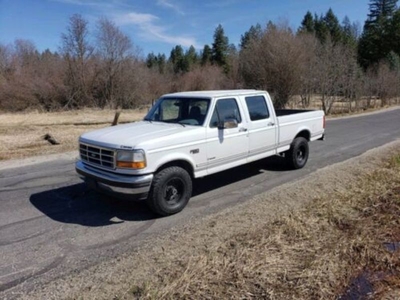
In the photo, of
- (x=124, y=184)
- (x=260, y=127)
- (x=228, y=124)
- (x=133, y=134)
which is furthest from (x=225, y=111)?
(x=124, y=184)

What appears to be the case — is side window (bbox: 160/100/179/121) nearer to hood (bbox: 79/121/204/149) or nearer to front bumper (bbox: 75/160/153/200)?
hood (bbox: 79/121/204/149)

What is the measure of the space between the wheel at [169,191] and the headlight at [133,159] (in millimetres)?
342

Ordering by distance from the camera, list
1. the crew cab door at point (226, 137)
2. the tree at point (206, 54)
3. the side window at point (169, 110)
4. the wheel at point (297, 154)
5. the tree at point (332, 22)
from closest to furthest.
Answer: the crew cab door at point (226, 137) → the side window at point (169, 110) → the wheel at point (297, 154) → the tree at point (332, 22) → the tree at point (206, 54)

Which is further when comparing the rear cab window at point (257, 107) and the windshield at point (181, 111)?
the rear cab window at point (257, 107)

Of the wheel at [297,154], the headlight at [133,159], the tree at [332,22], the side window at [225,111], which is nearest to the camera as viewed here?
the headlight at [133,159]

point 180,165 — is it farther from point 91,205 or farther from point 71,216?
point 71,216

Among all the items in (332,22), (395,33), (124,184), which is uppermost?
(332,22)

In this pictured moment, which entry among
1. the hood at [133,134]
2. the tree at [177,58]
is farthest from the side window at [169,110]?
the tree at [177,58]

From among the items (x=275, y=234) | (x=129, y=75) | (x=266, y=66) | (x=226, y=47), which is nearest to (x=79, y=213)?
(x=275, y=234)

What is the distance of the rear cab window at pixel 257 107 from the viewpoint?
628 centimetres

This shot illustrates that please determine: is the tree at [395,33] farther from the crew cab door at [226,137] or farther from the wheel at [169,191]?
the wheel at [169,191]

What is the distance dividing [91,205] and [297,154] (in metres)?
4.69

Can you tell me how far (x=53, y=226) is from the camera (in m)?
4.62

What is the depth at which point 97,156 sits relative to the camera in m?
4.92
